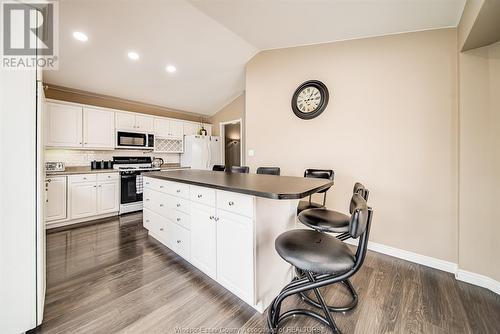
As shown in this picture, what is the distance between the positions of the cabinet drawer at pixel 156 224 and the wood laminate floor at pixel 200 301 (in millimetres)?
248

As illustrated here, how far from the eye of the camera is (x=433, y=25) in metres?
2.10

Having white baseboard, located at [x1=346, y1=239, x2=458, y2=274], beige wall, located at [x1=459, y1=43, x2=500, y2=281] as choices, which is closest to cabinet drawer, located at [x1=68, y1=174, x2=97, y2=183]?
white baseboard, located at [x1=346, y1=239, x2=458, y2=274]

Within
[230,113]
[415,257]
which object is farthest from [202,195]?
[230,113]

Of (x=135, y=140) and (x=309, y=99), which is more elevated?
(x=309, y=99)

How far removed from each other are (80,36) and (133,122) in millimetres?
1727

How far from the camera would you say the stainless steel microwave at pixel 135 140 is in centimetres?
400

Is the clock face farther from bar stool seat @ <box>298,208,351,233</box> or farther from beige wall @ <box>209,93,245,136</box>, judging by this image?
beige wall @ <box>209,93,245,136</box>

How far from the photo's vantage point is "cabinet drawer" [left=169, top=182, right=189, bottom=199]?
2032mm

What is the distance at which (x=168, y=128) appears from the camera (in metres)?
4.87

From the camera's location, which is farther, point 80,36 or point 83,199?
point 83,199

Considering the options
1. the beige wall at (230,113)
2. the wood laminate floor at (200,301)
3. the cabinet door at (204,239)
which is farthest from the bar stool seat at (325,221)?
the beige wall at (230,113)

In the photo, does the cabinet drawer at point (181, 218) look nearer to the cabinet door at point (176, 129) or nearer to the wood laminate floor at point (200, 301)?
the wood laminate floor at point (200, 301)

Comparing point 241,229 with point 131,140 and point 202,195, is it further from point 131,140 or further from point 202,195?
point 131,140

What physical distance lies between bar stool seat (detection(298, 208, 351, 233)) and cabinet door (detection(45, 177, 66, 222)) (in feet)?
12.3
